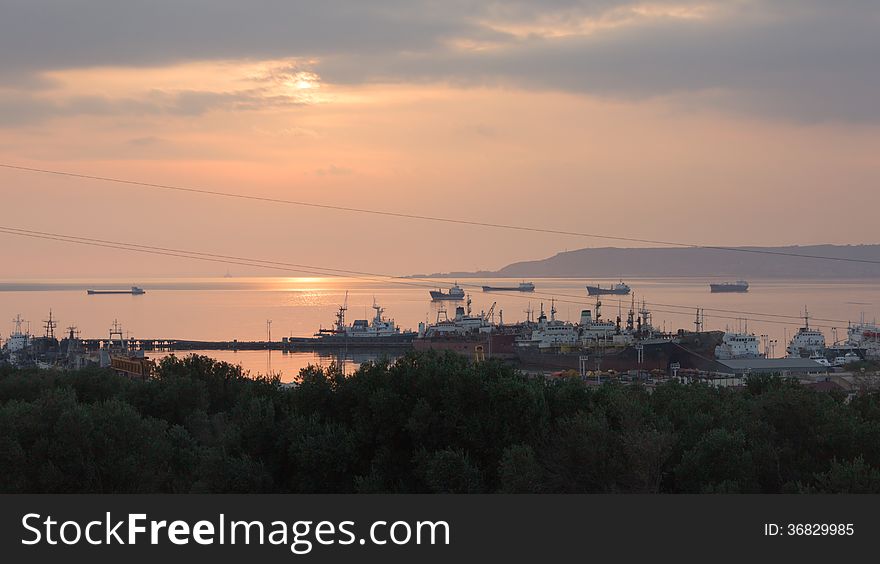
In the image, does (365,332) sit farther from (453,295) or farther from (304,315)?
(453,295)

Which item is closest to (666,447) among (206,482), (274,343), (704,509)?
(704,509)

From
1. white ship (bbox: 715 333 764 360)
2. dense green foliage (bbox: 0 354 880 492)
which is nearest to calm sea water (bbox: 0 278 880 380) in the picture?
white ship (bbox: 715 333 764 360)

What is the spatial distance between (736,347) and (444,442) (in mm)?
60470

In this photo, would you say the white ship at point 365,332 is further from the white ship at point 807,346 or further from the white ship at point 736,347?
the white ship at point 807,346

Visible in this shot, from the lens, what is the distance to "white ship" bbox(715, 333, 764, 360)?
6888 centimetres

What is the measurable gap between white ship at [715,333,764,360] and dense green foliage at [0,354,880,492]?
54782 millimetres

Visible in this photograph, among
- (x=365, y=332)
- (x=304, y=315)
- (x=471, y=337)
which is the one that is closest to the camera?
(x=471, y=337)

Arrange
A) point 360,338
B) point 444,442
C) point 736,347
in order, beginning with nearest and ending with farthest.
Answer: point 444,442 < point 736,347 < point 360,338

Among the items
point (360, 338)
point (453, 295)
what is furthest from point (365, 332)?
point (453, 295)

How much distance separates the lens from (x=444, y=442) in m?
13.6

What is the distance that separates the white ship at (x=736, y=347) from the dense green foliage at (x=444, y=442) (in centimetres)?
5478

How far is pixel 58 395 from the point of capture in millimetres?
15156

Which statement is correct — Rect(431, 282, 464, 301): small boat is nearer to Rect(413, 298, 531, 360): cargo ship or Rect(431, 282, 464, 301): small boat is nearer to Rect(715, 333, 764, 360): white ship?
Rect(413, 298, 531, 360): cargo ship

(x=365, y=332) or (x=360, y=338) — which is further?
(x=365, y=332)
